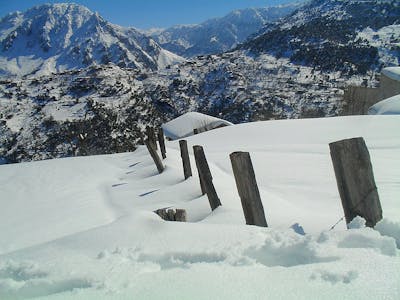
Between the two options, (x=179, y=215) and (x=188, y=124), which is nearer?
(x=179, y=215)

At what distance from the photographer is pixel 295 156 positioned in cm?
982

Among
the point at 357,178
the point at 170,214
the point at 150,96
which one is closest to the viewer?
the point at 357,178

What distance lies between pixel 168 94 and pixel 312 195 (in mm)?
136910

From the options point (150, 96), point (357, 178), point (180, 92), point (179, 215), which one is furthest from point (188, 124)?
point (180, 92)

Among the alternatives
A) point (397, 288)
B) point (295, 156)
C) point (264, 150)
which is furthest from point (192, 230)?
point (264, 150)

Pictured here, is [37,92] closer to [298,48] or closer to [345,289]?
[298,48]

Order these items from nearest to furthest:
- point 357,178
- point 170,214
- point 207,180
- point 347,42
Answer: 1. point 357,178
2. point 170,214
3. point 207,180
4. point 347,42

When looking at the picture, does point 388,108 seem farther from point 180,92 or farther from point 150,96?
point 180,92

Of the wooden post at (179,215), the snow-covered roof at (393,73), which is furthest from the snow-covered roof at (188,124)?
the wooden post at (179,215)

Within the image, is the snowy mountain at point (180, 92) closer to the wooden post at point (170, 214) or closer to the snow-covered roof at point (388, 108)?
the snow-covered roof at point (388, 108)

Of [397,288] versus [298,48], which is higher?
[298,48]

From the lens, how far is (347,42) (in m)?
157

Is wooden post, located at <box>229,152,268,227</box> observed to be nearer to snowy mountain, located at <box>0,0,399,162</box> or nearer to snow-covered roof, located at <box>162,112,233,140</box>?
Result: snow-covered roof, located at <box>162,112,233,140</box>

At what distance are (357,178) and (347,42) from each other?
571 ft
